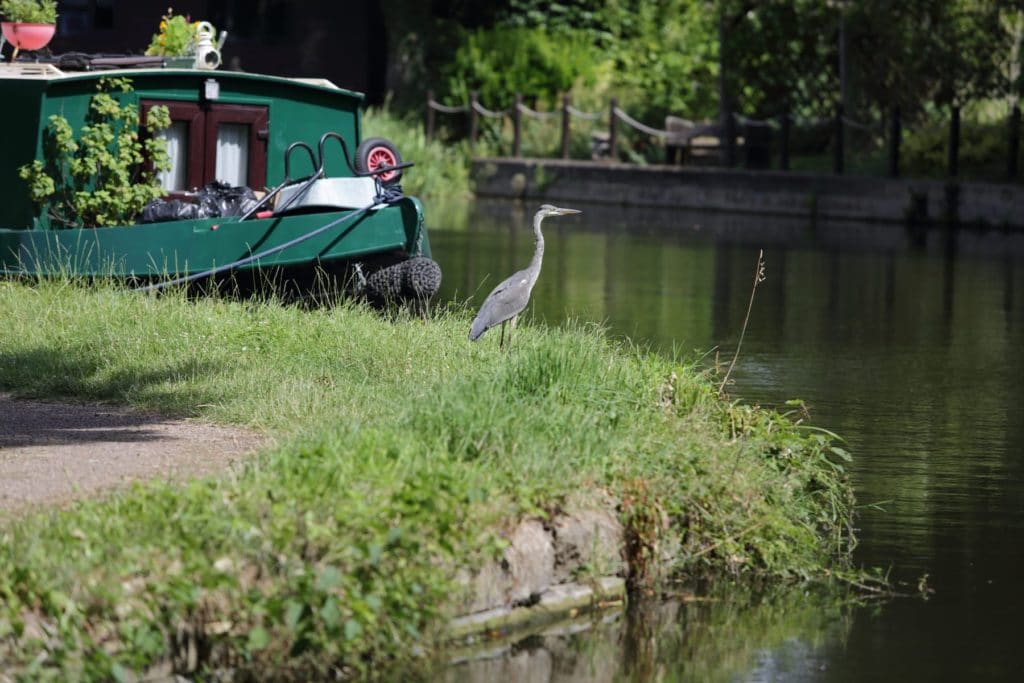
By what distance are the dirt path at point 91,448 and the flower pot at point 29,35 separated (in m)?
6.52

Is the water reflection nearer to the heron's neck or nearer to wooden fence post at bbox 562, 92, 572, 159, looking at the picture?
the heron's neck

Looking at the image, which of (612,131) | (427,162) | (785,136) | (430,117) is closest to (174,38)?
(785,136)

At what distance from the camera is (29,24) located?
15.0 meters

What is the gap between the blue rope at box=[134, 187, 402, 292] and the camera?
12.7m

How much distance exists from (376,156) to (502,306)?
598cm

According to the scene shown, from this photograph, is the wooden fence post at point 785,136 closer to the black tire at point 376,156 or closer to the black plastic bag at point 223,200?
the black tire at point 376,156

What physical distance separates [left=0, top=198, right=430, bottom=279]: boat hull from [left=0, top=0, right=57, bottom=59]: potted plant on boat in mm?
2257

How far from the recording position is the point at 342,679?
19.4ft

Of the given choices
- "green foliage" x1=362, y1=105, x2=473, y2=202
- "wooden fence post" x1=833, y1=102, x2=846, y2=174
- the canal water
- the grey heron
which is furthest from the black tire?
"green foliage" x1=362, y1=105, x2=473, y2=202

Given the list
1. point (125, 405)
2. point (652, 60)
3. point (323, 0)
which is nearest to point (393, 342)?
point (125, 405)

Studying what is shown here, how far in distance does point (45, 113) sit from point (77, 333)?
11.8ft

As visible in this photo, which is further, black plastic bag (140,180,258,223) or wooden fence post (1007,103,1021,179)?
wooden fence post (1007,103,1021,179)

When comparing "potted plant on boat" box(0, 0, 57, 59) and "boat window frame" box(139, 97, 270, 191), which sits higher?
"potted plant on boat" box(0, 0, 57, 59)

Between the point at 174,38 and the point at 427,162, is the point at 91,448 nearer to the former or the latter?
the point at 174,38
